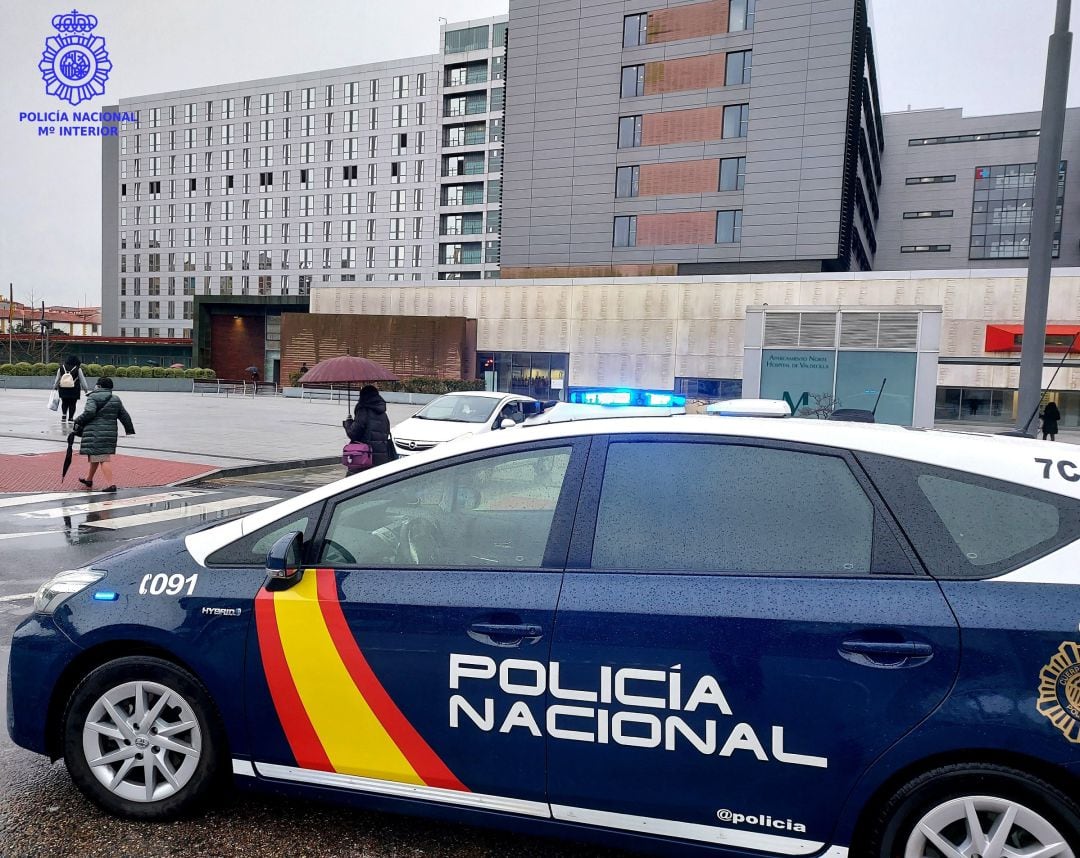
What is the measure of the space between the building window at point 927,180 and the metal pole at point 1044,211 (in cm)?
6641

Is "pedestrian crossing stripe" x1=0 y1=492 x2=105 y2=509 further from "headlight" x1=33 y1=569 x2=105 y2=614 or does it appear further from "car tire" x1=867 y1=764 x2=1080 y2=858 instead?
"car tire" x1=867 y1=764 x2=1080 y2=858

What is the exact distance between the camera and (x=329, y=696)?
2.78 meters

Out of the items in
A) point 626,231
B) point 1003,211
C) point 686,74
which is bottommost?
point 626,231

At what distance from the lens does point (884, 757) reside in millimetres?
2264

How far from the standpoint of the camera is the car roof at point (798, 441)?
245 centimetres

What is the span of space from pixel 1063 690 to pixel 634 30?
1814 inches

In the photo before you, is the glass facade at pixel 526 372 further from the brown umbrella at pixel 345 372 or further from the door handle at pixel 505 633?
the door handle at pixel 505 633

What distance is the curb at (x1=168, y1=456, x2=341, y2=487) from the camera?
1304cm

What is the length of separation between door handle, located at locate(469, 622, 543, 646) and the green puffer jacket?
34.4 feet

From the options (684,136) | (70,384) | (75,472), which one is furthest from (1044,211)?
(684,136)

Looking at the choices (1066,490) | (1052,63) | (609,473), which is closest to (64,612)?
(609,473)

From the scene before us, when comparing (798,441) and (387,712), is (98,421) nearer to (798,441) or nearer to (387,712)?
(387,712)

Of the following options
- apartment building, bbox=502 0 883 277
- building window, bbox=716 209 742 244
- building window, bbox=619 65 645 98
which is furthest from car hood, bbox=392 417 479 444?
building window, bbox=619 65 645 98

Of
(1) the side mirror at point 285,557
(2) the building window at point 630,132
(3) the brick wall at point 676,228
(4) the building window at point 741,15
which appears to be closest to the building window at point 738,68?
(4) the building window at point 741,15
